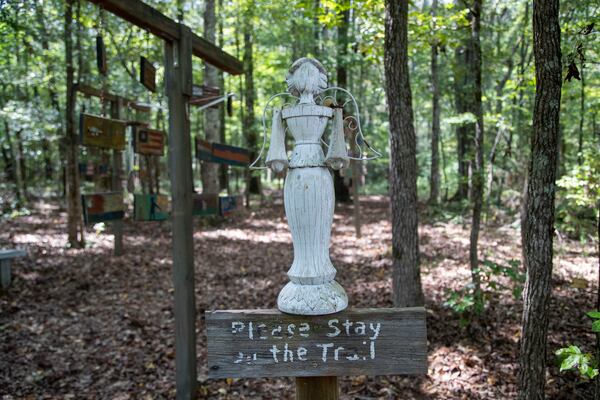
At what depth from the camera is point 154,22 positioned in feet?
10.9

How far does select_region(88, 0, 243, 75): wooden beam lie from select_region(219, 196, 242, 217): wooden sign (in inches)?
53.8

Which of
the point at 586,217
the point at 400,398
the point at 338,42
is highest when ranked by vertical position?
the point at 338,42

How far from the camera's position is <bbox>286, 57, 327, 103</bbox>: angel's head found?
75.0 inches

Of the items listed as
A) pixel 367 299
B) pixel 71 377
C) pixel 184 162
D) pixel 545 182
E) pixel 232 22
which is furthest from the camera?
pixel 232 22

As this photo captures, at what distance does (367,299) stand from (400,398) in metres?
2.07

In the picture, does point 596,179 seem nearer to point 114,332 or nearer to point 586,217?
point 586,217

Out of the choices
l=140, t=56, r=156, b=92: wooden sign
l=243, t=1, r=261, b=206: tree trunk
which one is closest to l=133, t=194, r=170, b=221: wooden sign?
l=140, t=56, r=156, b=92: wooden sign

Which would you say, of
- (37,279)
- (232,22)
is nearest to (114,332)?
(37,279)

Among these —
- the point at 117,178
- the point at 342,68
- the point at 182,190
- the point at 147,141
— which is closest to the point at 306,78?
the point at 182,190

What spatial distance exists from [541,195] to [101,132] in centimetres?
395

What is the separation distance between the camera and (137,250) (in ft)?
28.9

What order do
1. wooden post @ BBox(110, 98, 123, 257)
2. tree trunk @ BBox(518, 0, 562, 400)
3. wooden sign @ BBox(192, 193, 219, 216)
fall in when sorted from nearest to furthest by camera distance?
1. tree trunk @ BBox(518, 0, 562, 400)
2. wooden sign @ BBox(192, 193, 219, 216)
3. wooden post @ BBox(110, 98, 123, 257)

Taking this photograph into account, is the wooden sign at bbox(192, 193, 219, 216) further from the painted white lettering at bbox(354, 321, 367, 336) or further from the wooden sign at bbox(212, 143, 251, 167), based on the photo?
the painted white lettering at bbox(354, 321, 367, 336)

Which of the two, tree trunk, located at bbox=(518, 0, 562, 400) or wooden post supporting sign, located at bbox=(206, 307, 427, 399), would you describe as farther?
tree trunk, located at bbox=(518, 0, 562, 400)
